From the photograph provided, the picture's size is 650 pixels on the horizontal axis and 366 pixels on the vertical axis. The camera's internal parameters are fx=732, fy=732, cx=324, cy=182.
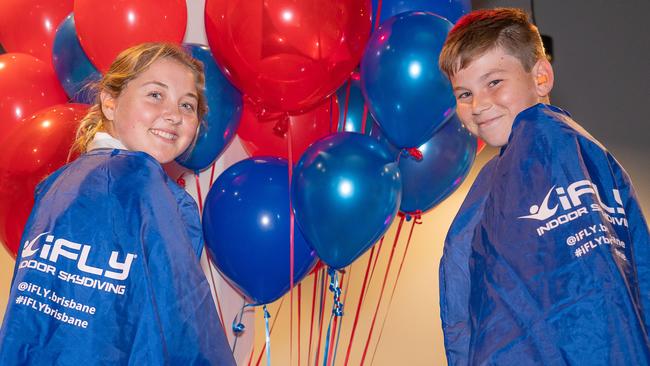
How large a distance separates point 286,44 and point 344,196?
0.39 metres

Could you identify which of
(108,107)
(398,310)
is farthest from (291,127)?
(398,310)

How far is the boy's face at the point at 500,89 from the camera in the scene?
1.39 metres

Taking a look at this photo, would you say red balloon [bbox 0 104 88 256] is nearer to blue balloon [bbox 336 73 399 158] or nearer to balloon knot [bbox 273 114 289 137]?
balloon knot [bbox 273 114 289 137]

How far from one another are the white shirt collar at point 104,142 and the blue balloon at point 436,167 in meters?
0.84

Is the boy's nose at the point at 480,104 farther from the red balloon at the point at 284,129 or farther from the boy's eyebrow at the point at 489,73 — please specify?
the red balloon at the point at 284,129

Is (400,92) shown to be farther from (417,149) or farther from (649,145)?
(649,145)

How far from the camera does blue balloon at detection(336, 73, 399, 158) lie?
6.89 ft

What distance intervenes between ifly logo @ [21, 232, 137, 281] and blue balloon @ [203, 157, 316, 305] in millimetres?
582

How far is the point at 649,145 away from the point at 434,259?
111 cm

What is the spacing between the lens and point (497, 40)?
55.8 inches

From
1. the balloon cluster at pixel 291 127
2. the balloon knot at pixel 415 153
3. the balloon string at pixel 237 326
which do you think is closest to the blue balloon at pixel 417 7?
the balloon cluster at pixel 291 127

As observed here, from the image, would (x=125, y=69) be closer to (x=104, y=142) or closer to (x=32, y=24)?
(x=104, y=142)

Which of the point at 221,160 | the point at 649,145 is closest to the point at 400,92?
the point at 221,160

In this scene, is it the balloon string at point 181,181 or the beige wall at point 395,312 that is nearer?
the balloon string at point 181,181
